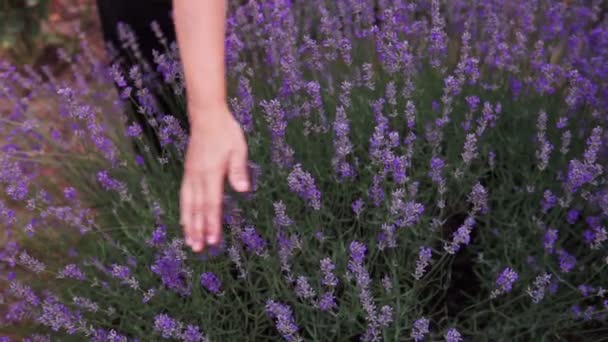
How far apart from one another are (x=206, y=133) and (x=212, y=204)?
0.37 feet

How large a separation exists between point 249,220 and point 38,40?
2658mm

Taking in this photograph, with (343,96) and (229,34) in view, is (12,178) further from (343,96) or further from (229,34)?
(343,96)

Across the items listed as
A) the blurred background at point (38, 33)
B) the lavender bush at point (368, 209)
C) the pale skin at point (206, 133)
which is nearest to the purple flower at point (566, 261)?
the lavender bush at point (368, 209)

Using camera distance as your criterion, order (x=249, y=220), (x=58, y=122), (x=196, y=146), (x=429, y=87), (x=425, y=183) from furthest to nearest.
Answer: (x=58, y=122) → (x=429, y=87) → (x=425, y=183) → (x=249, y=220) → (x=196, y=146)

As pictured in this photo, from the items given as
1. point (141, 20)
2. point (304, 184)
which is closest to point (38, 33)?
Answer: point (141, 20)

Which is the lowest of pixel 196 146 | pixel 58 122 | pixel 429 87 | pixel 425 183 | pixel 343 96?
pixel 58 122

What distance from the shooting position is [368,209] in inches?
74.5

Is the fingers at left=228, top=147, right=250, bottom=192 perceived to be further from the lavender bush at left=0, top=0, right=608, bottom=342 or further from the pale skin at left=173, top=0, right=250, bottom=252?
the lavender bush at left=0, top=0, right=608, bottom=342

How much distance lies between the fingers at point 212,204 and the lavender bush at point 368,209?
19.6 inches

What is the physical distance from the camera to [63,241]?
6.97 feet

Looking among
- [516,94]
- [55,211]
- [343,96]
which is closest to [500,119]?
[516,94]

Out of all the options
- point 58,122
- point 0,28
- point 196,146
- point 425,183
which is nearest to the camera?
point 196,146

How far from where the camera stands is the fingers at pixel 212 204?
0.93m

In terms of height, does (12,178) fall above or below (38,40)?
above
